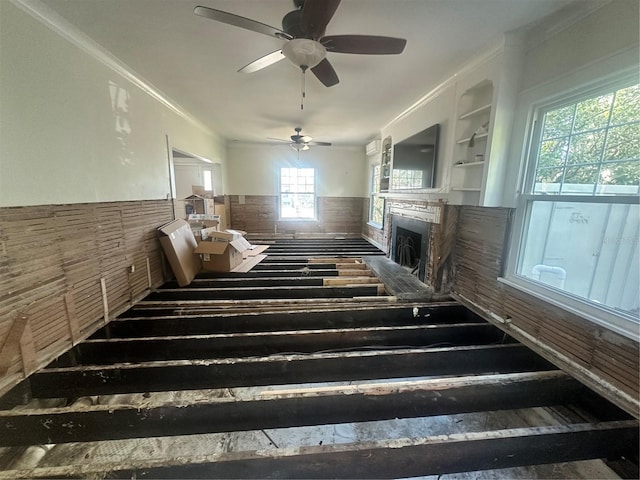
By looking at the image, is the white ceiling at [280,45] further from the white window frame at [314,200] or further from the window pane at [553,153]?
the white window frame at [314,200]

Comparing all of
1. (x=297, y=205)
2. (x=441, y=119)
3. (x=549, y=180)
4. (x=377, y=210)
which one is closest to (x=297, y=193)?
(x=297, y=205)

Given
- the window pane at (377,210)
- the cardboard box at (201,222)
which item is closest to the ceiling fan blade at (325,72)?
the cardboard box at (201,222)

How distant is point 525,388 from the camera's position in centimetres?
141

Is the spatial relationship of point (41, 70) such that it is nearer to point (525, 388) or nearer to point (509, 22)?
point (509, 22)

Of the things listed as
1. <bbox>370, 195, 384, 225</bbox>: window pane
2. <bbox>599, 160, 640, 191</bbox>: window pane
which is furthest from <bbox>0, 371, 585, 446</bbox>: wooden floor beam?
<bbox>370, 195, 384, 225</bbox>: window pane

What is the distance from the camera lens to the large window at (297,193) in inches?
251

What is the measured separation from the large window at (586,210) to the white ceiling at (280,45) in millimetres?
706

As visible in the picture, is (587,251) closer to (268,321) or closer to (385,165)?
(268,321)

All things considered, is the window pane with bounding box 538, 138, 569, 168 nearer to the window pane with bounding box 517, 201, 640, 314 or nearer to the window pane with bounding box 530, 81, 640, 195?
the window pane with bounding box 530, 81, 640, 195

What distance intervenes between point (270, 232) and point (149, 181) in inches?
143

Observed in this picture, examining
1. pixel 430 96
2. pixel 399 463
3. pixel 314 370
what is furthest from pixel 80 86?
pixel 430 96

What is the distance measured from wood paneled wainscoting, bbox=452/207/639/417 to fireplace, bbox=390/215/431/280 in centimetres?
46

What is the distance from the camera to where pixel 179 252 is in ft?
10.0

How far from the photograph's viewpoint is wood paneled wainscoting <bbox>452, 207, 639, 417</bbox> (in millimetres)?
1391
